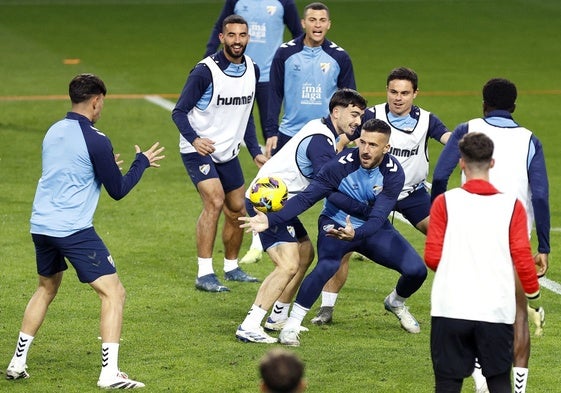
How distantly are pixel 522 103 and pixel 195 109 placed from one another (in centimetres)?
1189

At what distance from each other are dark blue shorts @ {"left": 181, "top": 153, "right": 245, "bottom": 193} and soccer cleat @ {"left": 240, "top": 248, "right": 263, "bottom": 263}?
95 centimetres

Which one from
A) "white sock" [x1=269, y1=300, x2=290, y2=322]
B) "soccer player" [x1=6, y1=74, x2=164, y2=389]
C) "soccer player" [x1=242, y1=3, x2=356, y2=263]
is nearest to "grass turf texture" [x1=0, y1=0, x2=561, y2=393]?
"white sock" [x1=269, y1=300, x2=290, y2=322]

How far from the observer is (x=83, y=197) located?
372 inches

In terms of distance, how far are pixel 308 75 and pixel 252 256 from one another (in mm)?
1932

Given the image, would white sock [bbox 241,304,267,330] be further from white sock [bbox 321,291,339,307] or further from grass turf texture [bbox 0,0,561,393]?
white sock [bbox 321,291,339,307]

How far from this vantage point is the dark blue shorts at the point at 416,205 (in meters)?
11.8

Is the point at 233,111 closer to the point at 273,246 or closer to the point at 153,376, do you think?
the point at 273,246

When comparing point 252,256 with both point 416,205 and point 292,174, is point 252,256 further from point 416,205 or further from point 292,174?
point 292,174

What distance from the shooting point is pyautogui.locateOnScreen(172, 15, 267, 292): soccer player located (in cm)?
1263

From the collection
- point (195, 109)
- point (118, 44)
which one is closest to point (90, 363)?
point (195, 109)

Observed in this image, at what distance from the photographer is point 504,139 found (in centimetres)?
905

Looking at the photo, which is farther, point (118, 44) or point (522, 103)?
point (118, 44)

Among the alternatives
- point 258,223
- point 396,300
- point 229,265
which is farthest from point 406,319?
point 229,265

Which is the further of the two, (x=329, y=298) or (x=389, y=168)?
(x=329, y=298)
